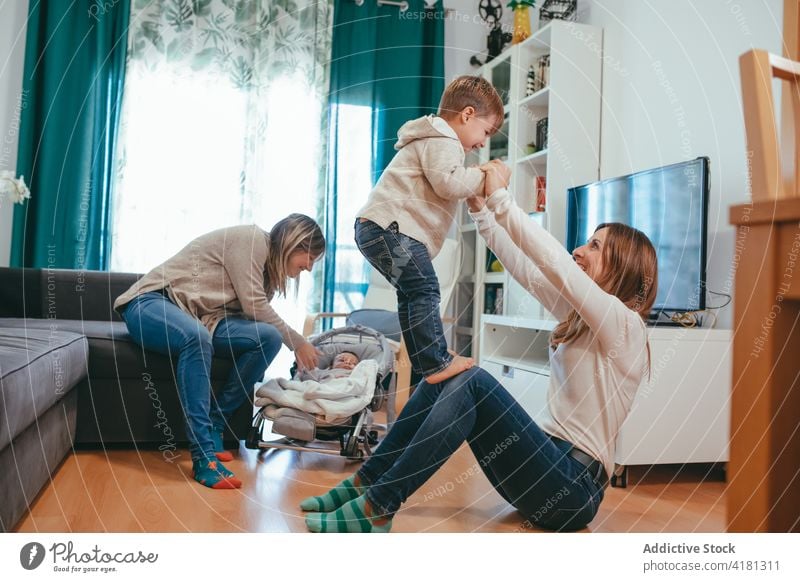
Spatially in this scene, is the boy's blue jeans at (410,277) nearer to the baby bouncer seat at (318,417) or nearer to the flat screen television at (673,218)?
the baby bouncer seat at (318,417)

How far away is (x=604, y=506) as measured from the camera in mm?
1744

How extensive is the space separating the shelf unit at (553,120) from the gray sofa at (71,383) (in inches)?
58.6

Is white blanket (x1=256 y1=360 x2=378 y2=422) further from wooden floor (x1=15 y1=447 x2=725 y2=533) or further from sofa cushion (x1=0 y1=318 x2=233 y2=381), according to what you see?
sofa cushion (x1=0 y1=318 x2=233 y2=381)

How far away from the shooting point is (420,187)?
5.26ft

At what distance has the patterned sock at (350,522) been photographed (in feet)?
4.31

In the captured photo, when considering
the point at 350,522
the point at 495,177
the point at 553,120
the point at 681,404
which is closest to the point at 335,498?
the point at 350,522

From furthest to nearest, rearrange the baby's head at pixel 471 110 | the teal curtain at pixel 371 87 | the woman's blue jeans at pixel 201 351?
the teal curtain at pixel 371 87 < the woman's blue jeans at pixel 201 351 < the baby's head at pixel 471 110

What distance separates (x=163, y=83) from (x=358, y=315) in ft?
4.84

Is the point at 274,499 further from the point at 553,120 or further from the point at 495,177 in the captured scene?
the point at 553,120

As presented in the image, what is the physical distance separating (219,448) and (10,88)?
8.30 feet

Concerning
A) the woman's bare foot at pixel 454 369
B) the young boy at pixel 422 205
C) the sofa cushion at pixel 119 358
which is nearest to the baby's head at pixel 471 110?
the young boy at pixel 422 205

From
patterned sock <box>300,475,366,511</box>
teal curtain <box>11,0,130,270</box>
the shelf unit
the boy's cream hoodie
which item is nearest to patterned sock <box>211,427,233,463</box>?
patterned sock <box>300,475,366,511</box>

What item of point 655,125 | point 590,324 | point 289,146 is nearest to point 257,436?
point 590,324
